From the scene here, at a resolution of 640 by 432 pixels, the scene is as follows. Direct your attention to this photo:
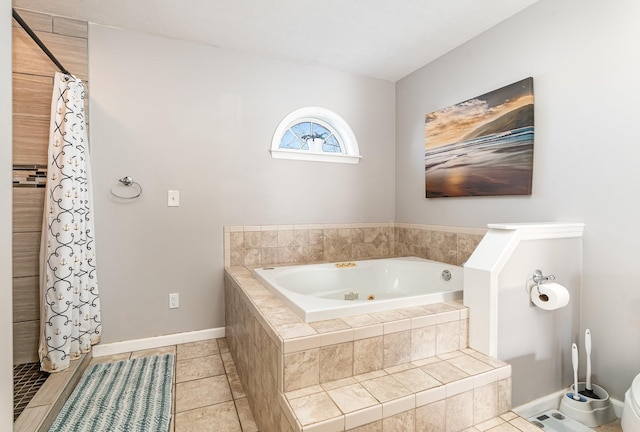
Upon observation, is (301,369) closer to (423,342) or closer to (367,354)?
(367,354)

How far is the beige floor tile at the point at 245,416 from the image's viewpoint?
1.56m

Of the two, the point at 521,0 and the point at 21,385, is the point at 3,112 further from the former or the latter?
the point at 521,0

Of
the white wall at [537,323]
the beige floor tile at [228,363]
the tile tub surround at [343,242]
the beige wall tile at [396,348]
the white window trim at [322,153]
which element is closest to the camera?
the beige wall tile at [396,348]

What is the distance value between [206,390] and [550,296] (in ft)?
6.43

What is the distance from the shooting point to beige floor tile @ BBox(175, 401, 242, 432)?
155cm

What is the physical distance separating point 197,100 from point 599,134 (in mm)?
2667

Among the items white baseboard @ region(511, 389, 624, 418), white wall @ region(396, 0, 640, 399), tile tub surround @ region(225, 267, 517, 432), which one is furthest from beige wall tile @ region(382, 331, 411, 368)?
white wall @ region(396, 0, 640, 399)

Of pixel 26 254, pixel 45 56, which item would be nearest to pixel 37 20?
pixel 45 56

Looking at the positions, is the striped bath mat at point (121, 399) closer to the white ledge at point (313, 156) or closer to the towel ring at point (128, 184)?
the towel ring at point (128, 184)

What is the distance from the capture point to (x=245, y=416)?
5.40 ft

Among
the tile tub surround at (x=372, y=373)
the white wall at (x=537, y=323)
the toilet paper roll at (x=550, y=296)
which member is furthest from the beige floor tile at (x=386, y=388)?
the toilet paper roll at (x=550, y=296)

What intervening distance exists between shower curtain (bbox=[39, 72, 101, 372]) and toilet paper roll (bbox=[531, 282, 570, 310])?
2.63 m

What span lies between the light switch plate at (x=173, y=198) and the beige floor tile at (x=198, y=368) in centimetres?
115

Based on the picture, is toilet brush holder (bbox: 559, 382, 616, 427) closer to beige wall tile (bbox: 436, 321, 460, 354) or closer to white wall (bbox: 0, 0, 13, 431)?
beige wall tile (bbox: 436, 321, 460, 354)
